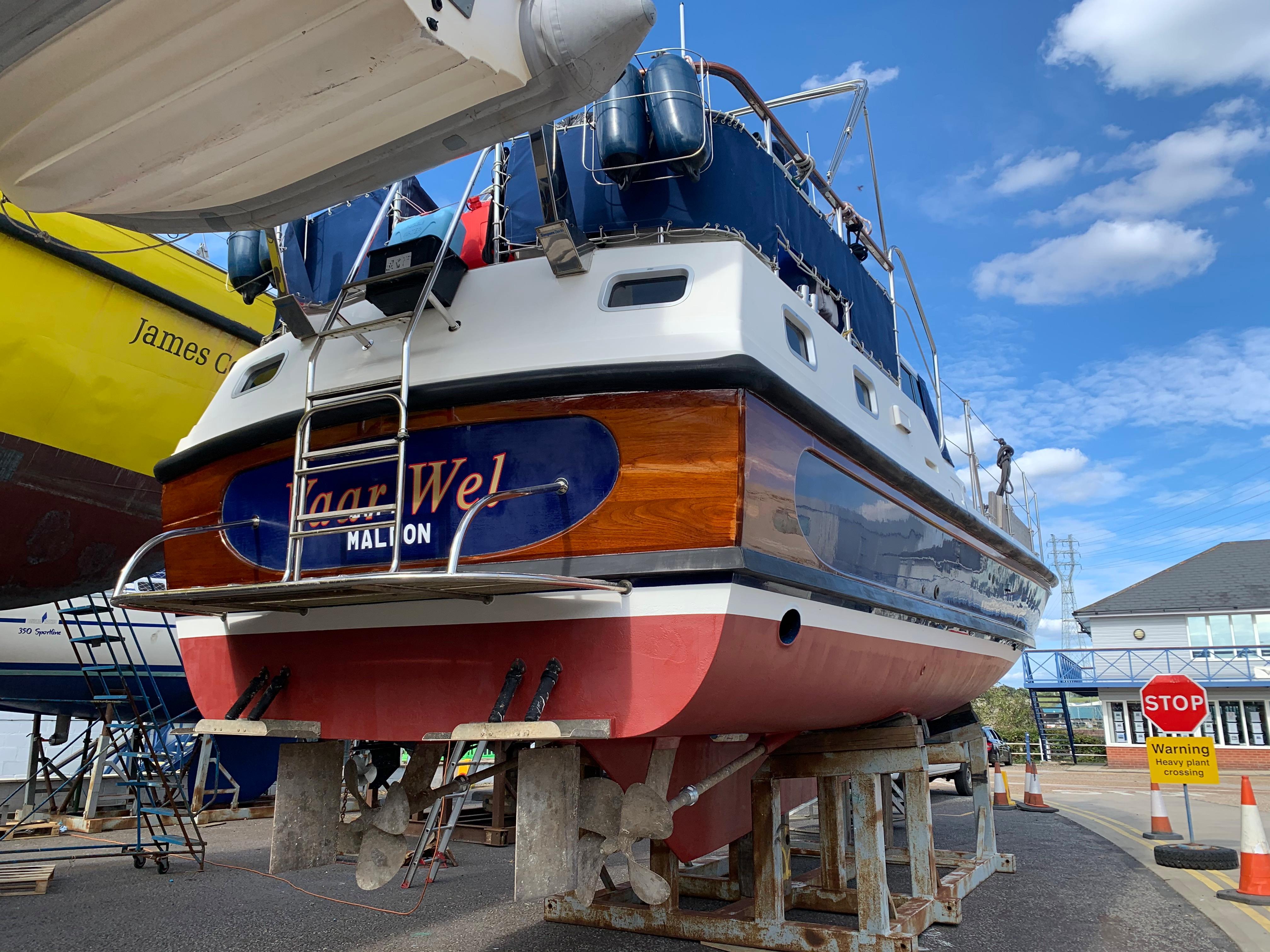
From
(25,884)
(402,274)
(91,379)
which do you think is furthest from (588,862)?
(25,884)

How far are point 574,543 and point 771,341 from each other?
95 centimetres

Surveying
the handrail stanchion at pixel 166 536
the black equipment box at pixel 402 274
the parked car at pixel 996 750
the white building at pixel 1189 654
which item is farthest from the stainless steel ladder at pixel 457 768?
the white building at pixel 1189 654

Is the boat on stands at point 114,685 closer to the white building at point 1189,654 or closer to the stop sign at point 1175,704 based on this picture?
the stop sign at point 1175,704

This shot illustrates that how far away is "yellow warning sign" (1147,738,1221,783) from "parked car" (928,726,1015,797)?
2166 millimetres

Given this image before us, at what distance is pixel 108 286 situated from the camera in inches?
206

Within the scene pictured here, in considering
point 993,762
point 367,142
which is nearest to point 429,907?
point 367,142

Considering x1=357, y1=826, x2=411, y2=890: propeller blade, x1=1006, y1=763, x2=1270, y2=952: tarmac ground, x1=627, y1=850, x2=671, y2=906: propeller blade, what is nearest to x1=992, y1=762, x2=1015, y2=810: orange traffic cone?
x1=1006, y1=763, x2=1270, y2=952: tarmac ground

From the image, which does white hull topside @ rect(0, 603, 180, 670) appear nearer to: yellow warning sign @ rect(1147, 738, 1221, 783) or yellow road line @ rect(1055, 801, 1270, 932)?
yellow road line @ rect(1055, 801, 1270, 932)

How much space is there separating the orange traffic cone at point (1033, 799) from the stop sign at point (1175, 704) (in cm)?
276

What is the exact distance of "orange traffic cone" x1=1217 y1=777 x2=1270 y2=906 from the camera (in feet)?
16.0

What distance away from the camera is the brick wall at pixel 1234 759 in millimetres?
17328

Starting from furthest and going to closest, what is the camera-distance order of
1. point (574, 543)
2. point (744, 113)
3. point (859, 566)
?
point (744, 113), point (859, 566), point (574, 543)

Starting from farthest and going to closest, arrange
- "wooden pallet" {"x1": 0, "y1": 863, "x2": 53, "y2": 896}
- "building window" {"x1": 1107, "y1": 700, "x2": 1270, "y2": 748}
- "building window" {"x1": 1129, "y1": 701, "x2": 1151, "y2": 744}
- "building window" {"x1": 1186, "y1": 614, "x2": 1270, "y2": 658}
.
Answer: "building window" {"x1": 1186, "y1": 614, "x2": 1270, "y2": 658} → "building window" {"x1": 1129, "y1": 701, "x2": 1151, "y2": 744} → "building window" {"x1": 1107, "y1": 700, "x2": 1270, "y2": 748} → "wooden pallet" {"x1": 0, "y1": 863, "x2": 53, "y2": 896}

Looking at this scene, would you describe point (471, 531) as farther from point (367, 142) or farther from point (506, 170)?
point (506, 170)
